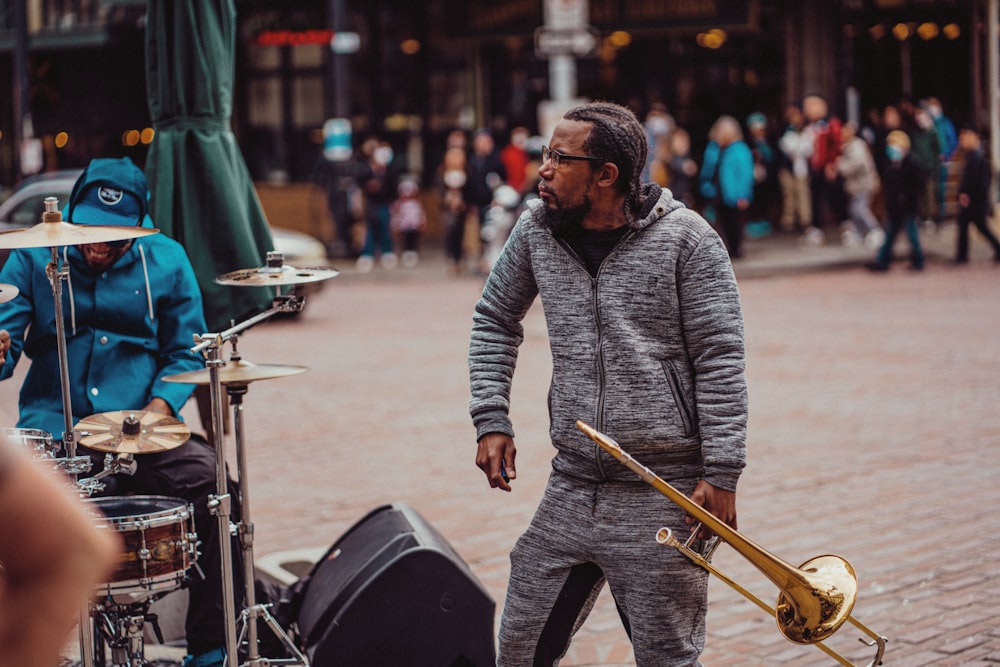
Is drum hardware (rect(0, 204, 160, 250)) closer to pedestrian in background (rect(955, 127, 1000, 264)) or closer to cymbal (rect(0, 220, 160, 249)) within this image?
cymbal (rect(0, 220, 160, 249))

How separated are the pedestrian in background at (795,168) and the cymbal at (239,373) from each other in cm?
1872

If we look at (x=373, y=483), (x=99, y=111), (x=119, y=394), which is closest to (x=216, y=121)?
(x=119, y=394)

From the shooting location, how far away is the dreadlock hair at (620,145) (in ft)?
11.4

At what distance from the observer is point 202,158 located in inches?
224

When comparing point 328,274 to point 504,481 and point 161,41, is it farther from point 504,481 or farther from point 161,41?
point 161,41

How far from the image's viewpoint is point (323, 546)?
6.47 metres

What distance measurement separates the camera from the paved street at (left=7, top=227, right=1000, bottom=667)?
5.44 m

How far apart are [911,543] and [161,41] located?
3855mm

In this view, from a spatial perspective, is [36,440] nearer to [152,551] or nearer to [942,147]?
[152,551]

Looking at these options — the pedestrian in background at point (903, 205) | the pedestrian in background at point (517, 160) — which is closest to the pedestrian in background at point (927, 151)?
the pedestrian in background at point (903, 205)

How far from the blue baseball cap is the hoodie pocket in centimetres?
207

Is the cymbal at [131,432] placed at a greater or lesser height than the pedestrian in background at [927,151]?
lesser

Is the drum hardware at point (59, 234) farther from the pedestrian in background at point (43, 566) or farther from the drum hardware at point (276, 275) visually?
the pedestrian in background at point (43, 566)

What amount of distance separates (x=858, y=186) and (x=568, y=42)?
630cm
